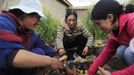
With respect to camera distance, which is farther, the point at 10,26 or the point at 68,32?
the point at 68,32

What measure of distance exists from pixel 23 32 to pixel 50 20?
5672 millimetres

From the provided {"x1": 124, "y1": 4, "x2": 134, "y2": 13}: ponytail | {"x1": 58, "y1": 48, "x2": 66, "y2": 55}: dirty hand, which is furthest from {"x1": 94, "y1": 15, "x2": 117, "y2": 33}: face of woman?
{"x1": 58, "y1": 48, "x2": 66, "y2": 55}: dirty hand

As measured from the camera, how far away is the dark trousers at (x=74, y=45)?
19.9 ft

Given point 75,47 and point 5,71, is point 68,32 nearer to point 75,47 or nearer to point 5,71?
point 75,47

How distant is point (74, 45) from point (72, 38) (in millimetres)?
111

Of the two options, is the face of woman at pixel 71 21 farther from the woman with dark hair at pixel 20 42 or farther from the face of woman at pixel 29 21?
the face of woman at pixel 29 21

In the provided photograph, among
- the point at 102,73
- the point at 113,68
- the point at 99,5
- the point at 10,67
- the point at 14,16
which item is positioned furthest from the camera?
the point at 113,68

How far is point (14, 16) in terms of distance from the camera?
301 cm

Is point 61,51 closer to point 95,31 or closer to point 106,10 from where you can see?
point 95,31

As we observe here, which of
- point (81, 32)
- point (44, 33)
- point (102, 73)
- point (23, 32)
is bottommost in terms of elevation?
point (44, 33)

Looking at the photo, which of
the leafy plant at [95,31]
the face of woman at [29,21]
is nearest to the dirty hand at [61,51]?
the leafy plant at [95,31]

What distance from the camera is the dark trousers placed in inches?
239

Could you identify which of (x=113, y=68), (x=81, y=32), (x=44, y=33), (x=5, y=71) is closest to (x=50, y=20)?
(x=44, y=33)

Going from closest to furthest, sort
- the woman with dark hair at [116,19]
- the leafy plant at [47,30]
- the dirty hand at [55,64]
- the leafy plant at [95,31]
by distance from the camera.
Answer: the dirty hand at [55,64], the woman with dark hair at [116,19], the leafy plant at [95,31], the leafy plant at [47,30]
